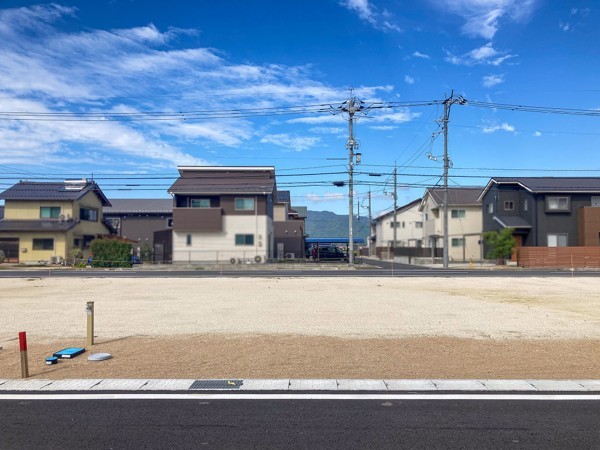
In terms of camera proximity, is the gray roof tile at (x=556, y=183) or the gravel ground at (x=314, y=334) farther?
the gray roof tile at (x=556, y=183)

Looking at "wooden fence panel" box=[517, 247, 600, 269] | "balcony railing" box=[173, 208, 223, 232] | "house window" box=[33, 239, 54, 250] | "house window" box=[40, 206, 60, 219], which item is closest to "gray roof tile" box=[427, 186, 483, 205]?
"wooden fence panel" box=[517, 247, 600, 269]

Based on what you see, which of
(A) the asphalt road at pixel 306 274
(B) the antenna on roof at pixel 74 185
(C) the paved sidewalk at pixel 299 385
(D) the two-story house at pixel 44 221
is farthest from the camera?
(B) the antenna on roof at pixel 74 185

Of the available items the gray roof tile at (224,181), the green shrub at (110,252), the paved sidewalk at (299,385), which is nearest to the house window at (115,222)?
the gray roof tile at (224,181)

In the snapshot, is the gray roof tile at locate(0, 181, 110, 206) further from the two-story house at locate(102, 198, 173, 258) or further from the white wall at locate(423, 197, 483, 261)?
the white wall at locate(423, 197, 483, 261)

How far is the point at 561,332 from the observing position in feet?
34.0

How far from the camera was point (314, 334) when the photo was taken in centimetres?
1020

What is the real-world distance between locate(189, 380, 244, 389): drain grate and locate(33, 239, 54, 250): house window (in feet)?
137

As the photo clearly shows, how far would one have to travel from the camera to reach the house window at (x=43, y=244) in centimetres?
4284

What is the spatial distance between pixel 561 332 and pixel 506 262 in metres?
32.8

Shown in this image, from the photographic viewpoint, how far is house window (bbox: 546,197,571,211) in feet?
137

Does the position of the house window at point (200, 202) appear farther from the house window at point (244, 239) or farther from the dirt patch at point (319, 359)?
the dirt patch at point (319, 359)
